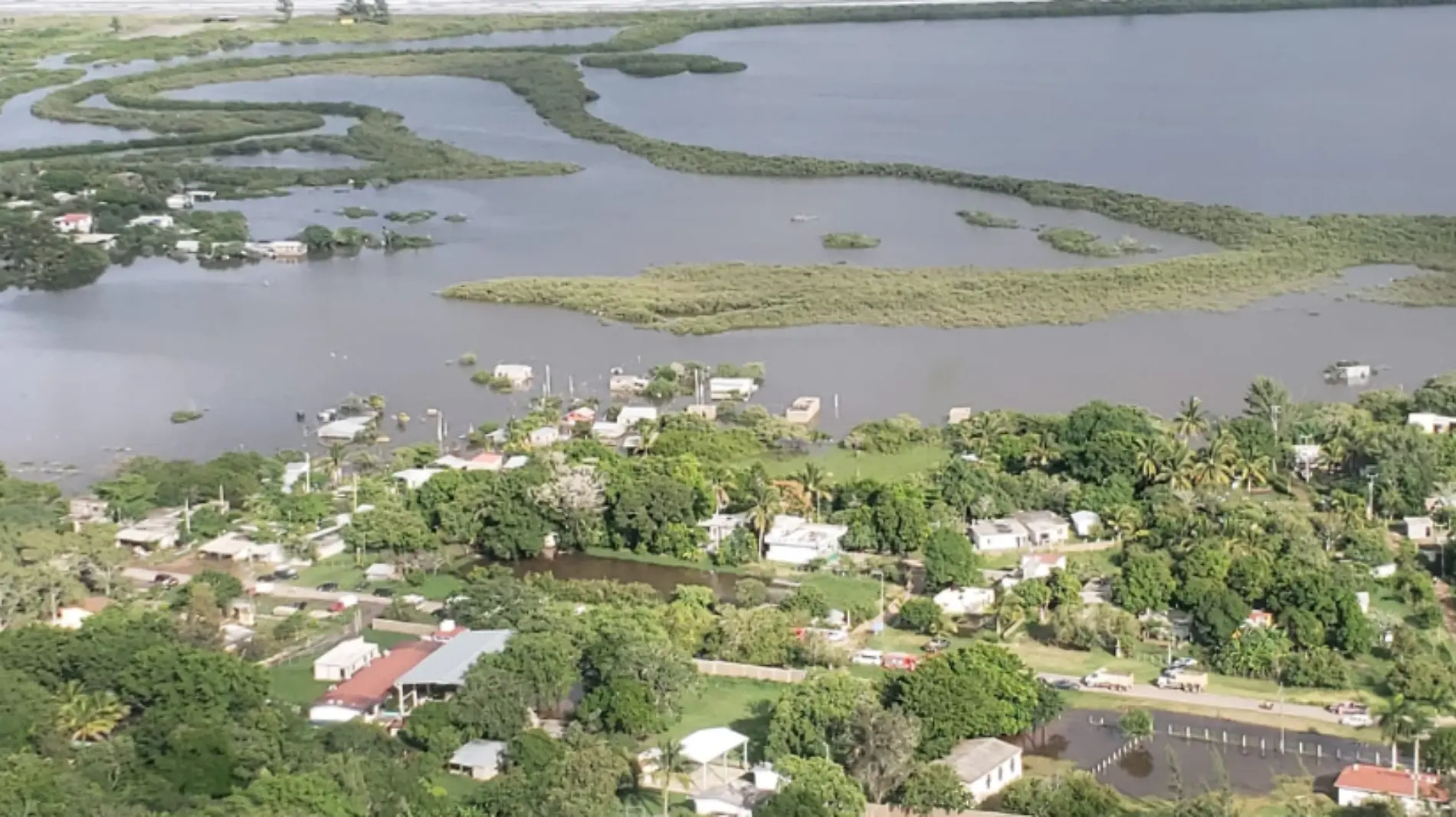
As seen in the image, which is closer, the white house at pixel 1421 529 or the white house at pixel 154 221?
the white house at pixel 1421 529

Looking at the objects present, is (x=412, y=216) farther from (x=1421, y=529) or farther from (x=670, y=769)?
(x=670, y=769)

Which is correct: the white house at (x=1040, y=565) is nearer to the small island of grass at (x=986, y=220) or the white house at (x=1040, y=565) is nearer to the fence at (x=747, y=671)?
the fence at (x=747, y=671)

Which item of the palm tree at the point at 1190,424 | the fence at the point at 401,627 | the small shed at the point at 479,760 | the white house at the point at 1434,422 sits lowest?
the fence at the point at 401,627

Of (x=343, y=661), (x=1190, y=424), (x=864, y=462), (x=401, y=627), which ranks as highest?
(x=1190, y=424)

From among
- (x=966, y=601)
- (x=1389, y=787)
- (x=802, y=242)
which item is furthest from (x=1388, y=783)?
(x=802, y=242)

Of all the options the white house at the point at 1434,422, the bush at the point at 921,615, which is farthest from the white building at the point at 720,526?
the white house at the point at 1434,422

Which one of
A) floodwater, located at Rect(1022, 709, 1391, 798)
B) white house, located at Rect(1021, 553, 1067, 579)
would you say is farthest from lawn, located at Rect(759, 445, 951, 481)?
floodwater, located at Rect(1022, 709, 1391, 798)

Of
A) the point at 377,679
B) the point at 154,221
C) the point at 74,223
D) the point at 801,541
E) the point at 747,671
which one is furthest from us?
the point at 154,221
